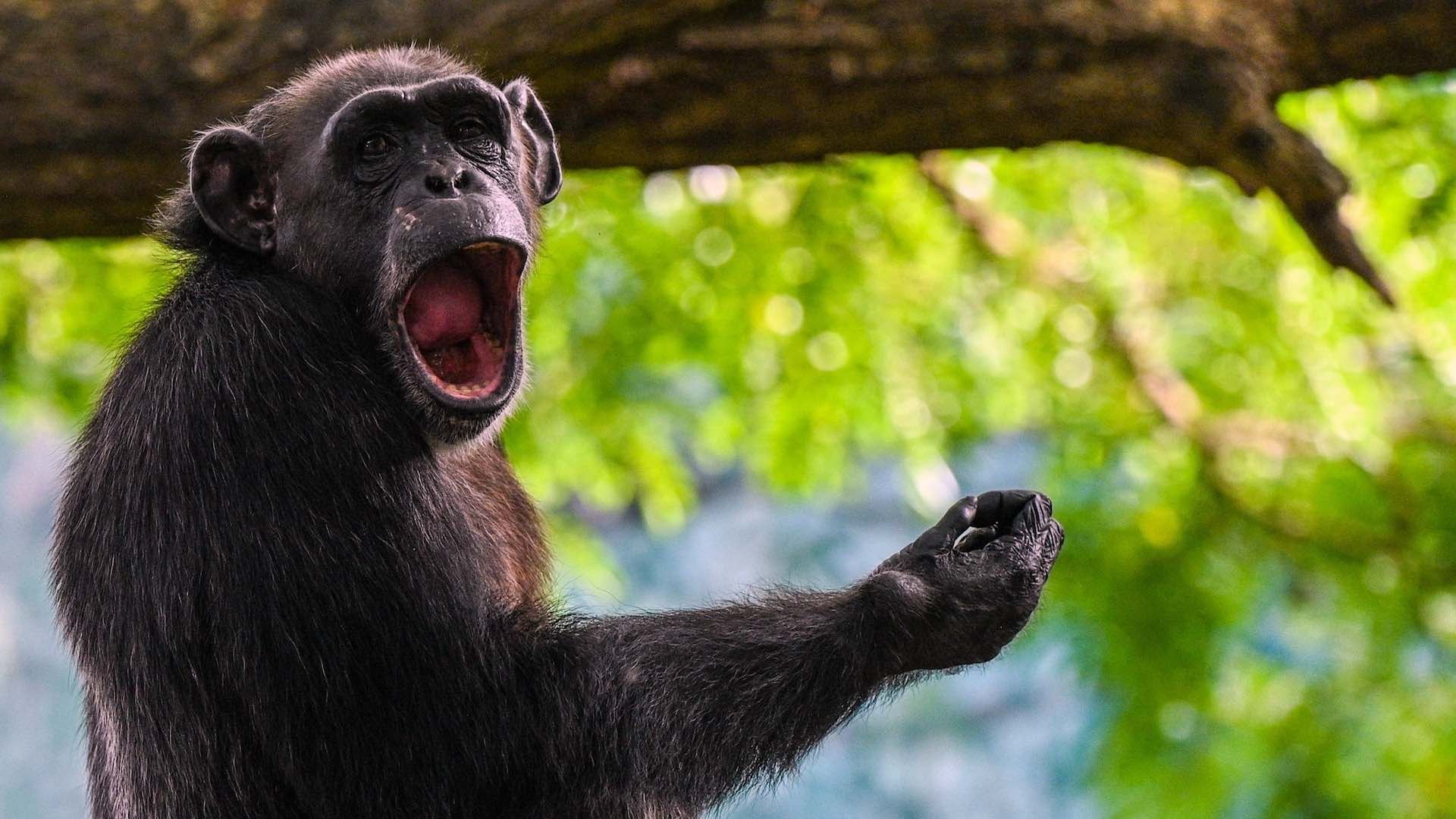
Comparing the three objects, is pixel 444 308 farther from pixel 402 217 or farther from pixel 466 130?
pixel 466 130

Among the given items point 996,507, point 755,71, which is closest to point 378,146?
point 755,71

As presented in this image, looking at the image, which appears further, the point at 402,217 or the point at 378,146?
the point at 378,146

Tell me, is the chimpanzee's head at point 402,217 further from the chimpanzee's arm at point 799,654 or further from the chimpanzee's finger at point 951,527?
the chimpanzee's finger at point 951,527

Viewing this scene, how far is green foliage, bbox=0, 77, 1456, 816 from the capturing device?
7230 millimetres

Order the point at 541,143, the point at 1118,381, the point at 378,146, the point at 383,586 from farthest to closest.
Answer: the point at 1118,381
the point at 541,143
the point at 378,146
the point at 383,586

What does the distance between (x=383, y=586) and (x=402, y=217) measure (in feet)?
3.22

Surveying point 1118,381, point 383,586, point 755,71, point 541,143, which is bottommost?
point 1118,381

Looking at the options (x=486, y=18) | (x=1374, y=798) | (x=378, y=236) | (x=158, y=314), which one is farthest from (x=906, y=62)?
(x=1374, y=798)

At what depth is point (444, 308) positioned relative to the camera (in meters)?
4.12

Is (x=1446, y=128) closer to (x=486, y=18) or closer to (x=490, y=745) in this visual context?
(x=486, y=18)

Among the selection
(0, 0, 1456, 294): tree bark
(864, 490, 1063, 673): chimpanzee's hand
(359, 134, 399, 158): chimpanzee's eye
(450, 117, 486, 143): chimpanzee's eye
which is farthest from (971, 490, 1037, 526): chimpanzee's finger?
(0, 0, 1456, 294): tree bark

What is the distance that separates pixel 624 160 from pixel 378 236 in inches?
69.0

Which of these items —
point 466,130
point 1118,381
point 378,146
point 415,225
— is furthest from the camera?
point 1118,381

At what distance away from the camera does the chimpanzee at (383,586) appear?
3604 mm
